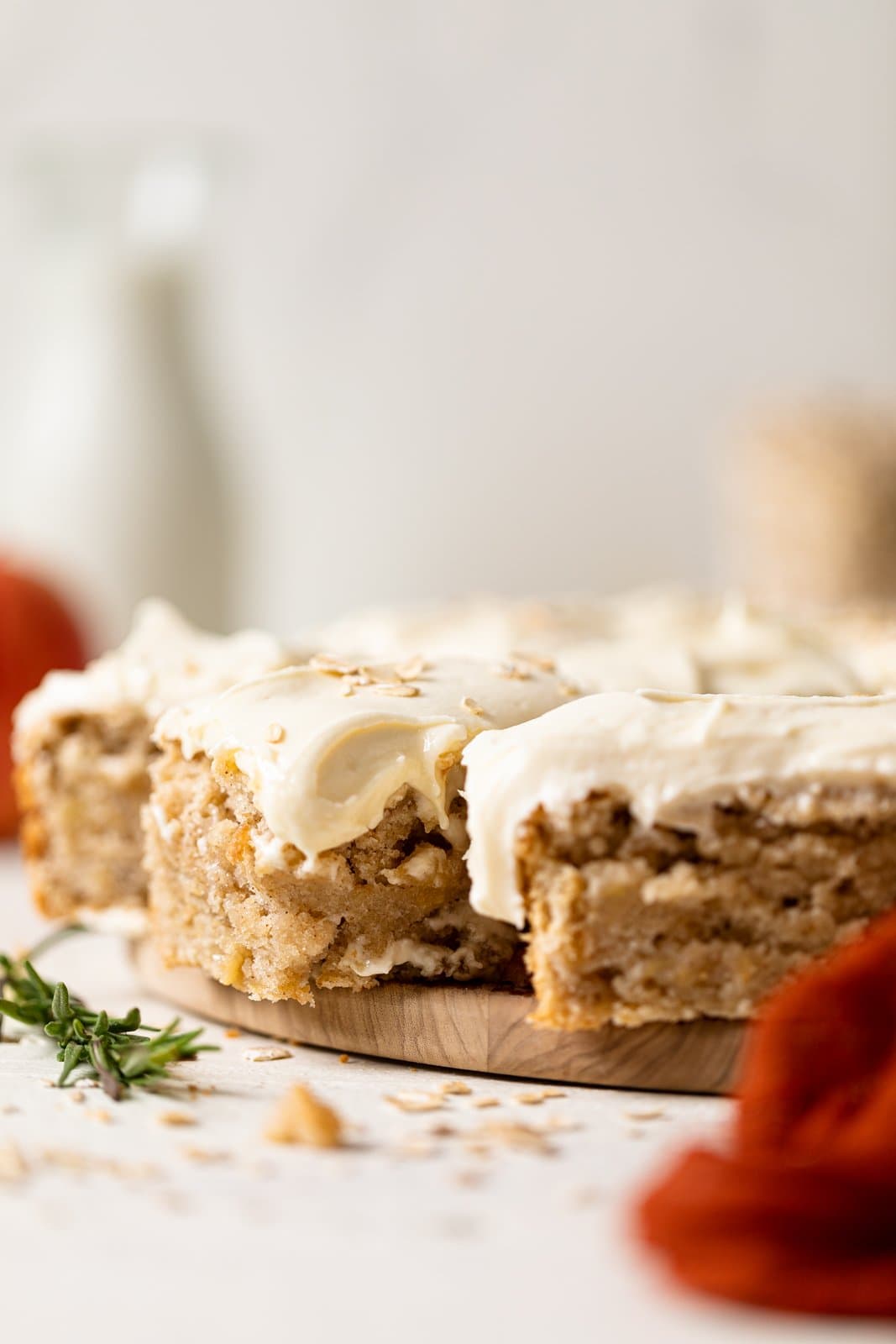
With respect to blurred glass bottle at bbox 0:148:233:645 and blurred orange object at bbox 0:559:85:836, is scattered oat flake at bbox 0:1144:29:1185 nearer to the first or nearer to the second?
blurred orange object at bbox 0:559:85:836

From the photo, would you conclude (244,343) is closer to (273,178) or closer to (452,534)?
(273,178)

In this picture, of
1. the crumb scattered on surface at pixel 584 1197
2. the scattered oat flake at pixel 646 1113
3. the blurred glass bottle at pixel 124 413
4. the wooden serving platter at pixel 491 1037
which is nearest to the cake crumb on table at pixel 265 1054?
the wooden serving platter at pixel 491 1037

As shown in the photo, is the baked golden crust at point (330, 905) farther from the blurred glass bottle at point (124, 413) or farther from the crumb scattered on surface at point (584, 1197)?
the blurred glass bottle at point (124, 413)

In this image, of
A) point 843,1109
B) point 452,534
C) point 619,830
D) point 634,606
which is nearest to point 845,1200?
point 843,1109

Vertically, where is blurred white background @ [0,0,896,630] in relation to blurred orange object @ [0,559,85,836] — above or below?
above

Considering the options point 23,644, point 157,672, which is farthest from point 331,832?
point 23,644

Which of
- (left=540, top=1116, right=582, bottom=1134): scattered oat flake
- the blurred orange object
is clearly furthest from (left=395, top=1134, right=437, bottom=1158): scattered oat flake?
the blurred orange object

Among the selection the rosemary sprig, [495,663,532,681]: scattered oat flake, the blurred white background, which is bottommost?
the rosemary sprig
